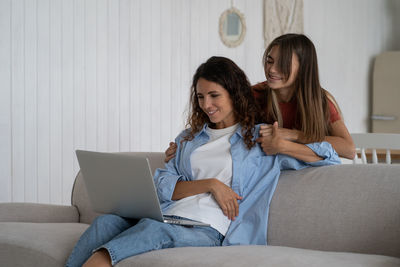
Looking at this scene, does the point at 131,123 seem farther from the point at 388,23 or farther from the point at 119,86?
the point at 388,23

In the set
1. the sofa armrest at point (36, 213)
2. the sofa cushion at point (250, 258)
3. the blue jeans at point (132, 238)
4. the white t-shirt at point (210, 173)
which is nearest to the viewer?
the sofa cushion at point (250, 258)

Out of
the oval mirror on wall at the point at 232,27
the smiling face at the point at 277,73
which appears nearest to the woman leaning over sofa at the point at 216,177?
the smiling face at the point at 277,73

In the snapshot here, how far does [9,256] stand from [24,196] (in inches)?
58.9

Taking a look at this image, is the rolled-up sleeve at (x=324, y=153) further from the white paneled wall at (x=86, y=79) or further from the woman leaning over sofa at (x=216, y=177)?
the white paneled wall at (x=86, y=79)

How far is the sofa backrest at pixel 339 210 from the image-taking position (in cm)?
183

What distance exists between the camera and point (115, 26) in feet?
13.2

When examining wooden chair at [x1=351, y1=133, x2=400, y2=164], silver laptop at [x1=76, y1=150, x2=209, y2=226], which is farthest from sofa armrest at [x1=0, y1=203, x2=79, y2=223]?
wooden chair at [x1=351, y1=133, x2=400, y2=164]

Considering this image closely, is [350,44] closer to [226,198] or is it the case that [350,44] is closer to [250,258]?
[226,198]

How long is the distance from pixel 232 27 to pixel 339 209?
10.6 ft

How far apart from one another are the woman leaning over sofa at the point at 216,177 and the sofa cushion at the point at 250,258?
0.30 ft

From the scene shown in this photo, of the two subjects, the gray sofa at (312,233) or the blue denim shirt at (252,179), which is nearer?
the gray sofa at (312,233)

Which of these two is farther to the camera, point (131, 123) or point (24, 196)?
point (131, 123)

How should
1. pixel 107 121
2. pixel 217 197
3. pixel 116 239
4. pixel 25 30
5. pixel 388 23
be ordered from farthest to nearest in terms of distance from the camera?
1. pixel 388 23
2. pixel 107 121
3. pixel 25 30
4. pixel 217 197
5. pixel 116 239

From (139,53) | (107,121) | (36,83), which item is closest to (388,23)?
(139,53)
